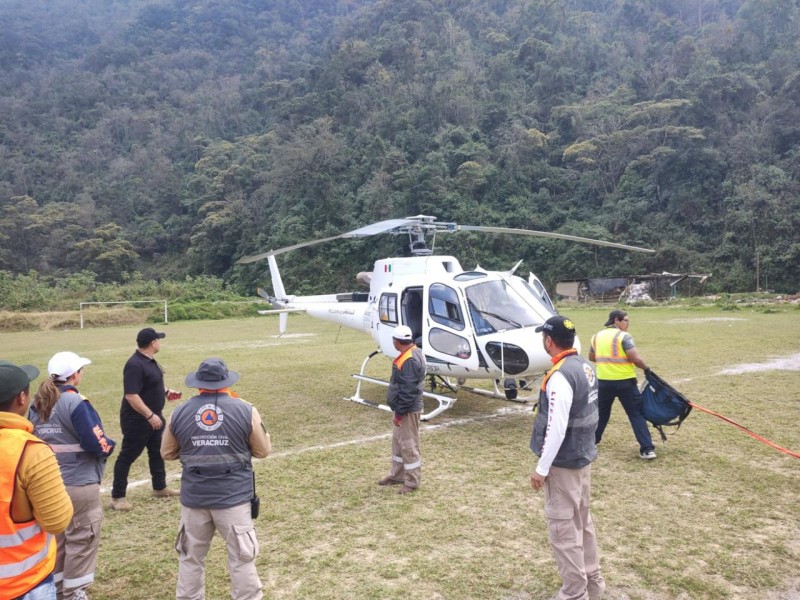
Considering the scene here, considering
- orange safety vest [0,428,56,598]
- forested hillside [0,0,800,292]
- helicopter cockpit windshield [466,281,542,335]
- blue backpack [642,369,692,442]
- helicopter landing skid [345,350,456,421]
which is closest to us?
orange safety vest [0,428,56,598]

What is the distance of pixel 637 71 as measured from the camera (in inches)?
2312

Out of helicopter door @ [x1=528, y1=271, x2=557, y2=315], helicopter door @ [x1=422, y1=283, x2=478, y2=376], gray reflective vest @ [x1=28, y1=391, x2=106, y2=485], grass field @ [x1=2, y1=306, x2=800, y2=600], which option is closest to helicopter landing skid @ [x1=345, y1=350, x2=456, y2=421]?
grass field @ [x1=2, y1=306, x2=800, y2=600]

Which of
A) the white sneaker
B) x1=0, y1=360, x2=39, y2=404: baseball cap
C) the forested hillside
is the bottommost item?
the white sneaker

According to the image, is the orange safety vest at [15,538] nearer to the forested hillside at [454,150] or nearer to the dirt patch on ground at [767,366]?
the dirt patch on ground at [767,366]

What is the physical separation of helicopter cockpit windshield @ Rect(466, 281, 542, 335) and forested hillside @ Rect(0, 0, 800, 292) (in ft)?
122

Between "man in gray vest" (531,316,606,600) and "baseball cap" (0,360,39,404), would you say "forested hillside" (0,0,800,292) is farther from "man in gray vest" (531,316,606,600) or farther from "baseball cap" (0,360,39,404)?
"baseball cap" (0,360,39,404)

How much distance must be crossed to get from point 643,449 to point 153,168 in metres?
76.3

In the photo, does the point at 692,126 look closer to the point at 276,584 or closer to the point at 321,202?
the point at 321,202

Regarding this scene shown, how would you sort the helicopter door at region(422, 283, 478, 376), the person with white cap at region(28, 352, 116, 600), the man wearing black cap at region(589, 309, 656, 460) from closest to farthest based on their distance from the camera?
the person with white cap at region(28, 352, 116, 600) → the man wearing black cap at region(589, 309, 656, 460) → the helicopter door at region(422, 283, 478, 376)

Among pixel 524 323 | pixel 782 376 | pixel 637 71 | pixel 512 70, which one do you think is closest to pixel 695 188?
pixel 637 71

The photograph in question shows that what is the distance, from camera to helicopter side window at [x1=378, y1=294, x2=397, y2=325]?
8281mm

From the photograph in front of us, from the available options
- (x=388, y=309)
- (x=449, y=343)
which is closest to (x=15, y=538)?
(x=449, y=343)

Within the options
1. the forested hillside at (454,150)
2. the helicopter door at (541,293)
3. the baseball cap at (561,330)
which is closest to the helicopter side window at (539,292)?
the helicopter door at (541,293)

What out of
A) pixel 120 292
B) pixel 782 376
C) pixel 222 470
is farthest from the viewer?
pixel 120 292
